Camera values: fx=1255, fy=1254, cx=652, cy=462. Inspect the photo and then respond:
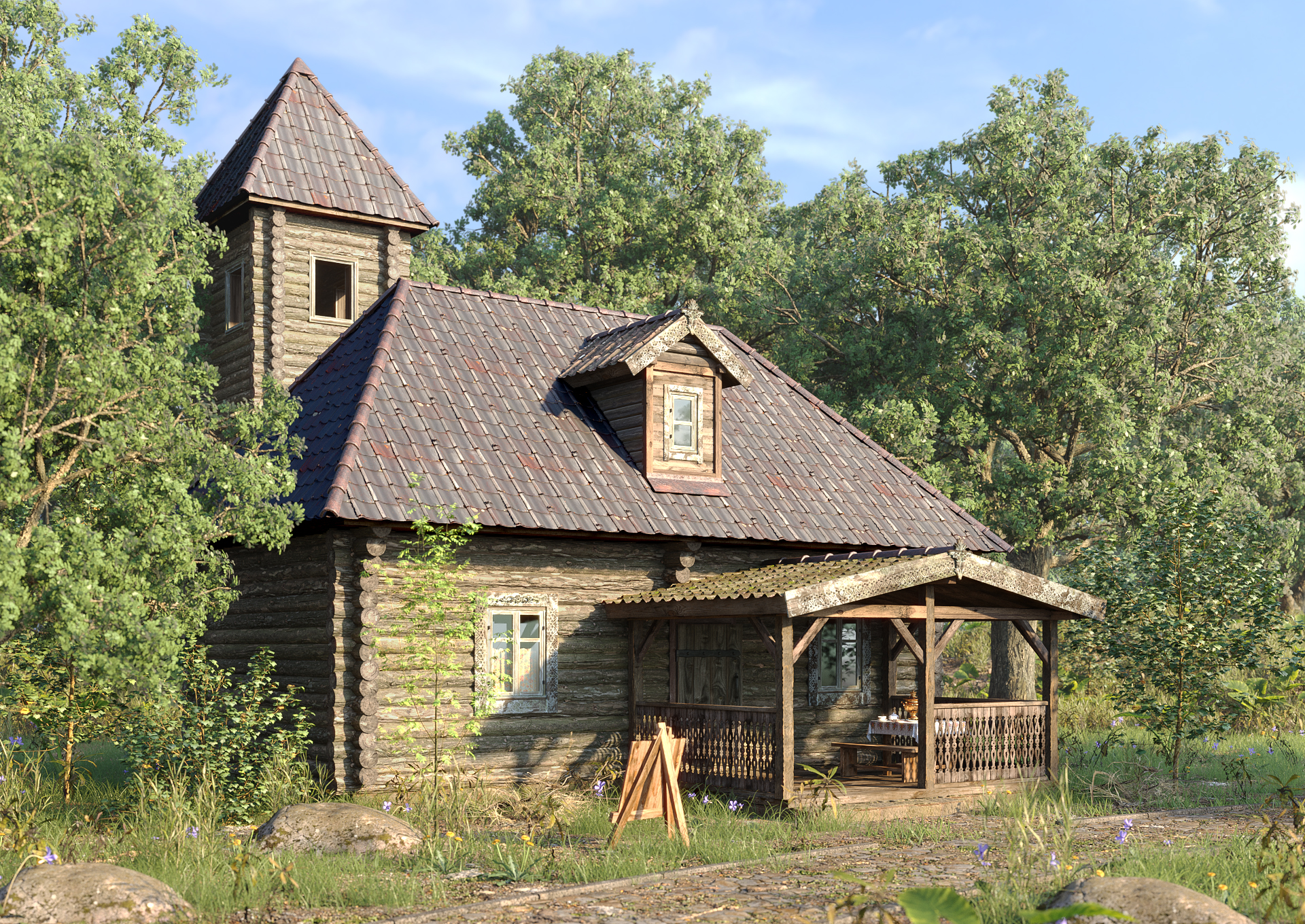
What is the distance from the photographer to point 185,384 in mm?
11836

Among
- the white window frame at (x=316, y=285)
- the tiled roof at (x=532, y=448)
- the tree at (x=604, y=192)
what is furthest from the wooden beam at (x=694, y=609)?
the tree at (x=604, y=192)

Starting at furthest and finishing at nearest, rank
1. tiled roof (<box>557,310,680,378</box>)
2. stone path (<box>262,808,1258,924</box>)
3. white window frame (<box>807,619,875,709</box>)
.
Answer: white window frame (<box>807,619,875,709</box>) → tiled roof (<box>557,310,680,378</box>) → stone path (<box>262,808,1258,924</box>)

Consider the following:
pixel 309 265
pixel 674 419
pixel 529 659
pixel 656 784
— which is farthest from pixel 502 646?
pixel 309 265

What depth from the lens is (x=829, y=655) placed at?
18.3 meters

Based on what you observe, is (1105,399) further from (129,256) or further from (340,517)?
(129,256)

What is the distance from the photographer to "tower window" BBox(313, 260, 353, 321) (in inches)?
826

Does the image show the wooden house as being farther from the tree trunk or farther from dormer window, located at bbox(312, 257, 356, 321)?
the tree trunk

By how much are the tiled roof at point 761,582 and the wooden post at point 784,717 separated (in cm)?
49

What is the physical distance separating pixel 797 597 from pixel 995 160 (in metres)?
19.0

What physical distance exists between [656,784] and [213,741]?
4667 millimetres

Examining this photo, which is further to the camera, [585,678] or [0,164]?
[585,678]

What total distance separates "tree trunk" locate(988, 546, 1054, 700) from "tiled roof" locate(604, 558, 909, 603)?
456 inches

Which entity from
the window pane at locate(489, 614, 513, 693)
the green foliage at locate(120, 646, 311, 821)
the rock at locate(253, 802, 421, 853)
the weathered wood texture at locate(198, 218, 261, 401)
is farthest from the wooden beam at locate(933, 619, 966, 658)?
the weathered wood texture at locate(198, 218, 261, 401)

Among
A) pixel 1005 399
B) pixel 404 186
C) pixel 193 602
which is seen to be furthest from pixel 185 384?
pixel 1005 399
